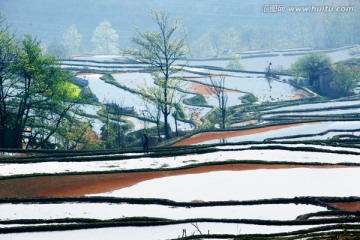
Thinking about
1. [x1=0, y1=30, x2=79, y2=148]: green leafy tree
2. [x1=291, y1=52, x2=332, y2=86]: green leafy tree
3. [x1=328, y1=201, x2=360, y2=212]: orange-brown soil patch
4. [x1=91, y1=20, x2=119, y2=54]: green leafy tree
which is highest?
[x1=91, y1=20, x2=119, y2=54]: green leafy tree

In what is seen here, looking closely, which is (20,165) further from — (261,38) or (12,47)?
(261,38)

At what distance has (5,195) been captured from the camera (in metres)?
29.2

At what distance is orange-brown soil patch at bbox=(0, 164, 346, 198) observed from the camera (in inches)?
1178

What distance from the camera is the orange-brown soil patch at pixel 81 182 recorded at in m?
29.9

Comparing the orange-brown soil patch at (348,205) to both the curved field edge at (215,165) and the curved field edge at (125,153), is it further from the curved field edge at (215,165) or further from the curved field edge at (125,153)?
the curved field edge at (125,153)

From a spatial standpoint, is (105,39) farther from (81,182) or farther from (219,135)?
(81,182)

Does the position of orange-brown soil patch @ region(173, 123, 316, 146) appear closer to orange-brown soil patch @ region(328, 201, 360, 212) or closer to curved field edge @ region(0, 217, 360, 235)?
orange-brown soil patch @ region(328, 201, 360, 212)

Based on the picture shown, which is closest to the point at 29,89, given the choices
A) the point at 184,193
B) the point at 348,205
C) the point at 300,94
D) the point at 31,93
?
the point at 31,93

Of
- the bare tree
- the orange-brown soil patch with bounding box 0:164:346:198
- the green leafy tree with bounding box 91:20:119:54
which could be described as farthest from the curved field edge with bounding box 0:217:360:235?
the green leafy tree with bounding box 91:20:119:54

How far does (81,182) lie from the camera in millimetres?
31828

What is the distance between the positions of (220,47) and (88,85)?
119695 millimetres

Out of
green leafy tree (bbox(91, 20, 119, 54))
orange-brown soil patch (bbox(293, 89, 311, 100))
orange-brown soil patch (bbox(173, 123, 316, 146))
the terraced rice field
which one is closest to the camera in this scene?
the terraced rice field

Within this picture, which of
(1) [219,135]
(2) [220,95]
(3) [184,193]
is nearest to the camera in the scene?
(3) [184,193]

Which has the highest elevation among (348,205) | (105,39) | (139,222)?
(105,39)
